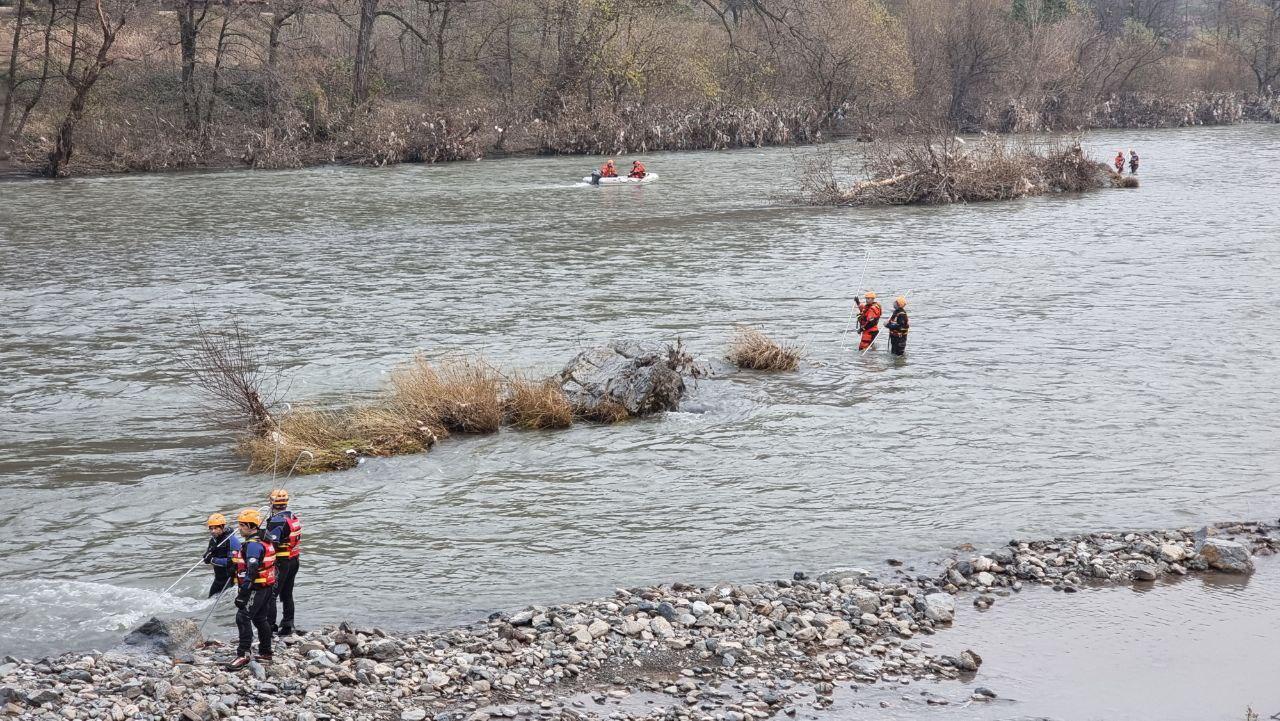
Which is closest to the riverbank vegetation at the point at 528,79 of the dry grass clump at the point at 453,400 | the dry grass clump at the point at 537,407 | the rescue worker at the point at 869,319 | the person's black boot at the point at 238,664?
the rescue worker at the point at 869,319

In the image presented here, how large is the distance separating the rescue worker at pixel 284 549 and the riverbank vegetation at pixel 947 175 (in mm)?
34952

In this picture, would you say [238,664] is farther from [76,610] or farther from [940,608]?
[940,608]

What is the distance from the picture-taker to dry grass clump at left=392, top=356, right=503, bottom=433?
1795 centimetres

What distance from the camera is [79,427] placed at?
18.3 m

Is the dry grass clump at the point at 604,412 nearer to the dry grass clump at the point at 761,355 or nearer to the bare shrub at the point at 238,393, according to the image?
the dry grass clump at the point at 761,355

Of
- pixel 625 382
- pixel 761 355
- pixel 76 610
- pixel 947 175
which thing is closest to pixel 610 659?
pixel 76 610

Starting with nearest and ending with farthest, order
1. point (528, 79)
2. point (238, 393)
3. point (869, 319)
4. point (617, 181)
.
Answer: point (238, 393)
point (869, 319)
point (617, 181)
point (528, 79)

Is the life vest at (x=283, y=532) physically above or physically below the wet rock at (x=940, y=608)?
above

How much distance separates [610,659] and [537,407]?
26.1 feet

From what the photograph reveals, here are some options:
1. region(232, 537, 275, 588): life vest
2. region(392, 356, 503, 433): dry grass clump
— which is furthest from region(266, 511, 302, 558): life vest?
region(392, 356, 503, 433): dry grass clump

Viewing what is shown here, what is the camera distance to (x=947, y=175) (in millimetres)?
43594

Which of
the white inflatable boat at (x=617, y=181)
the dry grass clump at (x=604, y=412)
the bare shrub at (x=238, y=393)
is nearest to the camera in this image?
the bare shrub at (x=238, y=393)

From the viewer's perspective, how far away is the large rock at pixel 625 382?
1880cm

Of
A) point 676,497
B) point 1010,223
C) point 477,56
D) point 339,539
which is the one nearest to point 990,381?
point 676,497
